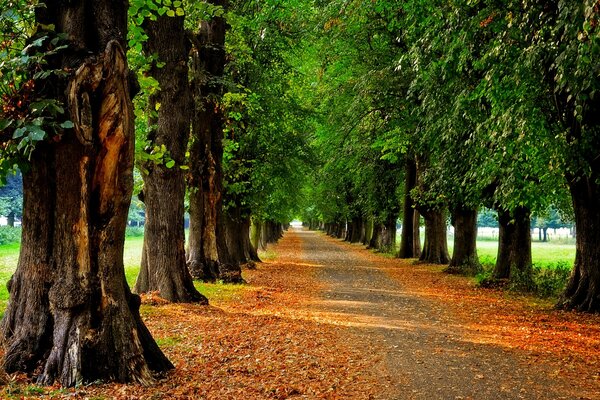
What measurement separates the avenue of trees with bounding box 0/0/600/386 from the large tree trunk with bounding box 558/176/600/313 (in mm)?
48

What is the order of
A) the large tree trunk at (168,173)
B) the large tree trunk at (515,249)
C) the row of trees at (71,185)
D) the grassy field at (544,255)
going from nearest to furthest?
1. the row of trees at (71,185)
2. the large tree trunk at (168,173)
3. the large tree trunk at (515,249)
4. the grassy field at (544,255)

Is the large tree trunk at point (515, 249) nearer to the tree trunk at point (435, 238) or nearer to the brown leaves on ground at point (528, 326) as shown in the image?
the brown leaves on ground at point (528, 326)

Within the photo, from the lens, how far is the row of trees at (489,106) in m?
10.0

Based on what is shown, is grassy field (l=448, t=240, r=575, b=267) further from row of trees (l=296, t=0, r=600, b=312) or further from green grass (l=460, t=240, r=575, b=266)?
row of trees (l=296, t=0, r=600, b=312)

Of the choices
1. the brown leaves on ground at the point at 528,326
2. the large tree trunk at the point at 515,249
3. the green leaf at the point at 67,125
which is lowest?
the brown leaves on ground at the point at 528,326

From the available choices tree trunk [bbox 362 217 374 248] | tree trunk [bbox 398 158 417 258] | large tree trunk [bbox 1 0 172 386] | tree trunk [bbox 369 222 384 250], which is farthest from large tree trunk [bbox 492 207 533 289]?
tree trunk [bbox 362 217 374 248]

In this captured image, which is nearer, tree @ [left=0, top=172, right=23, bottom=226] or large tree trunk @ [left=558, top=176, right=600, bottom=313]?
large tree trunk @ [left=558, top=176, right=600, bottom=313]

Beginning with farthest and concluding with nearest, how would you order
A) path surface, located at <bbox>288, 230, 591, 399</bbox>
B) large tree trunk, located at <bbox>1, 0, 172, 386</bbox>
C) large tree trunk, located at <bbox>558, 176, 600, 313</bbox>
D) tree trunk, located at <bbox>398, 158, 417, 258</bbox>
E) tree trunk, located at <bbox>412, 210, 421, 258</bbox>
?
1. tree trunk, located at <bbox>412, 210, 421, 258</bbox>
2. tree trunk, located at <bbox>398, 158, 417, 258</bbox>
3. large tree trunk, located at <bbox>558, 176, 600, 313</bbox>
4. path surface, located at <bbox>288, 230, 591, 399</bbox>
5. large tree trunk, located at <bbox>1, 0, 172, 386</bbox>

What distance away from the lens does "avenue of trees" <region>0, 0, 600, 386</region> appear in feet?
19.5

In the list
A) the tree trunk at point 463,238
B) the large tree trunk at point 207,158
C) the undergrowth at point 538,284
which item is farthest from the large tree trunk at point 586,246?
the tree trunk at point 463,238

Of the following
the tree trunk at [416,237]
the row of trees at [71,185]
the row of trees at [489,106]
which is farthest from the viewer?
the tree trunk at [416,237]

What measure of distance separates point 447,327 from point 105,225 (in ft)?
24.5

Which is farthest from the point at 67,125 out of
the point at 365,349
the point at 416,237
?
the point at 416,237

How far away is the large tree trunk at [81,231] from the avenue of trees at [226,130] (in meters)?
0.02
